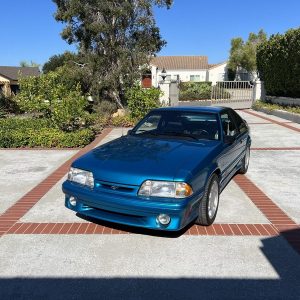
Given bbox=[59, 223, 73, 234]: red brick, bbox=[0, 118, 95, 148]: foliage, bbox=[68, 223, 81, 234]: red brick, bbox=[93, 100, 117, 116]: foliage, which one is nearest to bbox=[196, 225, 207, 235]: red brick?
bbox=[68, 223, 81, 234]: red brick

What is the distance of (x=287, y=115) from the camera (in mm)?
17312

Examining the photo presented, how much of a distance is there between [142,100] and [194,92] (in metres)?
24.3

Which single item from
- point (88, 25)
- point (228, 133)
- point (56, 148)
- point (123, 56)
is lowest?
point (56, 148)

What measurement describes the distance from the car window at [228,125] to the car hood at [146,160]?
1.98 feet

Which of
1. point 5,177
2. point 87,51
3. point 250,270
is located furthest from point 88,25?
point 250,270

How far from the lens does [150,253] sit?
13.3 ft

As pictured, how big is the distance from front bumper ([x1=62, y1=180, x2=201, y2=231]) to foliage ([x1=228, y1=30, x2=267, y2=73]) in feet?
177

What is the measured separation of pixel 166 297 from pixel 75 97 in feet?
29.2

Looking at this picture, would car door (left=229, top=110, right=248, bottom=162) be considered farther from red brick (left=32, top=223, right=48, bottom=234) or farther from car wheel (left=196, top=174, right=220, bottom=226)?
red brick (left=32, top=223, right=48, bottom=234)

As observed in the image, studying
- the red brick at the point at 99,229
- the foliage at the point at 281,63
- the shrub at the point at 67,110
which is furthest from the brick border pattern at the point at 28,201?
the foliage at the point at 281,63

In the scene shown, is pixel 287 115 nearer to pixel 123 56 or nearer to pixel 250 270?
pixel 123 56

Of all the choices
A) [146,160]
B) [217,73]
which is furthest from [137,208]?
[217,73]

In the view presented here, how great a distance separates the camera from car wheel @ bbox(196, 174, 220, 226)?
4.54 meters

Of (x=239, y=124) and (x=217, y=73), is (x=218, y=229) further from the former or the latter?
(x=217, y=73)
